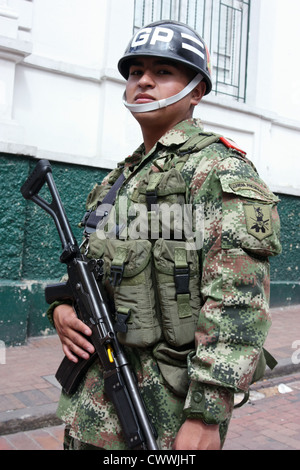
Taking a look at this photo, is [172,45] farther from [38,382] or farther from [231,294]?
[38,382]

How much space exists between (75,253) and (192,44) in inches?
34.6

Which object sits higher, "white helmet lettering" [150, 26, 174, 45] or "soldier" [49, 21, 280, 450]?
"white helmet lettering" [150, 26, 174, 45]

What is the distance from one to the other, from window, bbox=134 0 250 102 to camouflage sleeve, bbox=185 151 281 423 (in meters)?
5.69

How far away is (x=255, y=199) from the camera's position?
56.5 inches

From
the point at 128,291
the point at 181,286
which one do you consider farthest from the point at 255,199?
the point at 128,291

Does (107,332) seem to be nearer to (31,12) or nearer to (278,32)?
(31,12)

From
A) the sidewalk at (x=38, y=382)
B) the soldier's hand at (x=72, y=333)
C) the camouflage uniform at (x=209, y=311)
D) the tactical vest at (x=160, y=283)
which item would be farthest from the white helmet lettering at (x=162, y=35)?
the sidewalk at (x=38, y=382)

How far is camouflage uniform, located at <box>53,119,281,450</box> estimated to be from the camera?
1.36m

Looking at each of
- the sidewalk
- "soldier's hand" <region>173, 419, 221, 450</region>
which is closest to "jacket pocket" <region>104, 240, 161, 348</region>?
"soldier's hand" <region>173, 419, 221, 450</region>

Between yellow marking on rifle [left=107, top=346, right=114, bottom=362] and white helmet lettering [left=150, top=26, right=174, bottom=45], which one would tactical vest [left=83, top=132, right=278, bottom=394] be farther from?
white helmet lettering [left=150, top=26, right=174, bottom=45]

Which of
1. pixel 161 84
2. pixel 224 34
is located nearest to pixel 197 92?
pixel 161 84

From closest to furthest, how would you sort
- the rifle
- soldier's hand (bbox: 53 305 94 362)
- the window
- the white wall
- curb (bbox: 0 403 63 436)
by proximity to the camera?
1. the rifle
2. soldier's hand (bbox: 53 305 94 362)
3. curb (bbox: 0 403 63 436)
4. the white wall
5. the window

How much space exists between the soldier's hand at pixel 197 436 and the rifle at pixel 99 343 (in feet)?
0.39

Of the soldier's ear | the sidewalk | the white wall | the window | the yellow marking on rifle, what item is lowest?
the sidewalk
